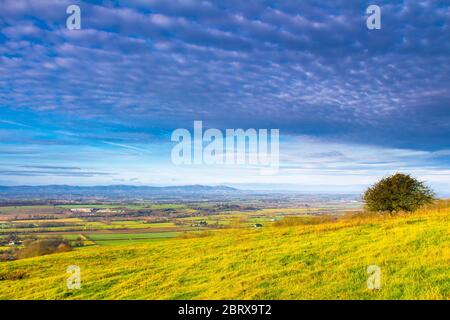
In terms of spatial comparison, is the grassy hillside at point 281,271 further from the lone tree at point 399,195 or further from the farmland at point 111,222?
the farmland at point 111,222

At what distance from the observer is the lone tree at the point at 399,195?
144ft

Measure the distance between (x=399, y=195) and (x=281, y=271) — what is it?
30688 millimetres

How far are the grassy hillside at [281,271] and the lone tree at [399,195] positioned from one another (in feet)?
39.0

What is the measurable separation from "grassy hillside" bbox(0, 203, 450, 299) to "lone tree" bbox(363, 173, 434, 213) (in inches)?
468

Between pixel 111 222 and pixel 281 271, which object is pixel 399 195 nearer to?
pixel 281 271

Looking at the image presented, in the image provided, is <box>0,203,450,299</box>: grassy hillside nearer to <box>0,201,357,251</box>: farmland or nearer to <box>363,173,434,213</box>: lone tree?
<box>363,173,434,213</box>: lone tree

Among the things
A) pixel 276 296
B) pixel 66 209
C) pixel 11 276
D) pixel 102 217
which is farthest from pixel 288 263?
pixel 66 209

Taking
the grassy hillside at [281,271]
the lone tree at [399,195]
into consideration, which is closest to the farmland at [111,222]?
the lone tree at [399,195]

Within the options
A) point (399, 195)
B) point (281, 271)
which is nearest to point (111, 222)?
point (399, 195)

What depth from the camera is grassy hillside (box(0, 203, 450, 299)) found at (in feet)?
49.1

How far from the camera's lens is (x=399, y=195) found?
144 feet

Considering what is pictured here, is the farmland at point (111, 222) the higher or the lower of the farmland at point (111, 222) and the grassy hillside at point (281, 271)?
the lower
